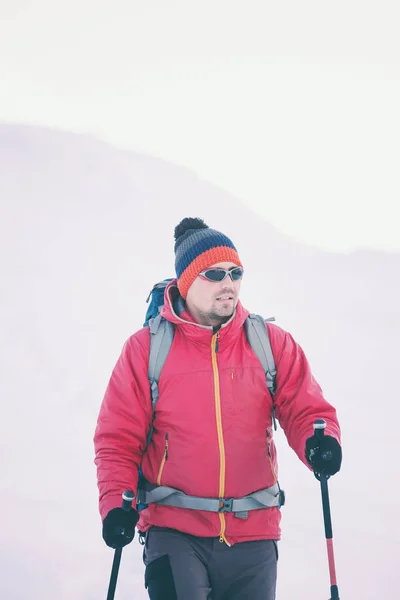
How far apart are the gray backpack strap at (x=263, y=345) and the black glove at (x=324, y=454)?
31 cm

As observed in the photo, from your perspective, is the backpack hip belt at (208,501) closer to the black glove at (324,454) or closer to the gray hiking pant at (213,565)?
the gray hiking pant at (213,565)

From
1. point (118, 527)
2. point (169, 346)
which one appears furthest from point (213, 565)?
point (169, 346)

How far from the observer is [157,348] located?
2736mm

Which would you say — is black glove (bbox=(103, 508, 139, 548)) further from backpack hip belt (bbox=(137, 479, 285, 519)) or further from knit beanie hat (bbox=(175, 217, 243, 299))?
knit beanie hat (bbox=(175, 217, 243, 299))

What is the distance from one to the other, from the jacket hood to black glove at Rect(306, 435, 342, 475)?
0.56m

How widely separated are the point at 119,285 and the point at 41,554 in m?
4.89

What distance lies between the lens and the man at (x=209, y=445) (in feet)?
8.21

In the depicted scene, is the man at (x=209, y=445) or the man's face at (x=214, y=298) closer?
the man at (x=209, y=445)

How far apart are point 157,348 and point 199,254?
49cm

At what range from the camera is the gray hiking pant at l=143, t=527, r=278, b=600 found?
2.45m

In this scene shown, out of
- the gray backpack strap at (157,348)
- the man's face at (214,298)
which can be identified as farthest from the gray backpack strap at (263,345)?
the gray backpack strap at (157,348)

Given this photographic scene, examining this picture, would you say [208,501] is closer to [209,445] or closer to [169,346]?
[209,445]

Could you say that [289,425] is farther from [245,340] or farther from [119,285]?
[119,285]

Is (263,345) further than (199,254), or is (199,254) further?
(199,254)
